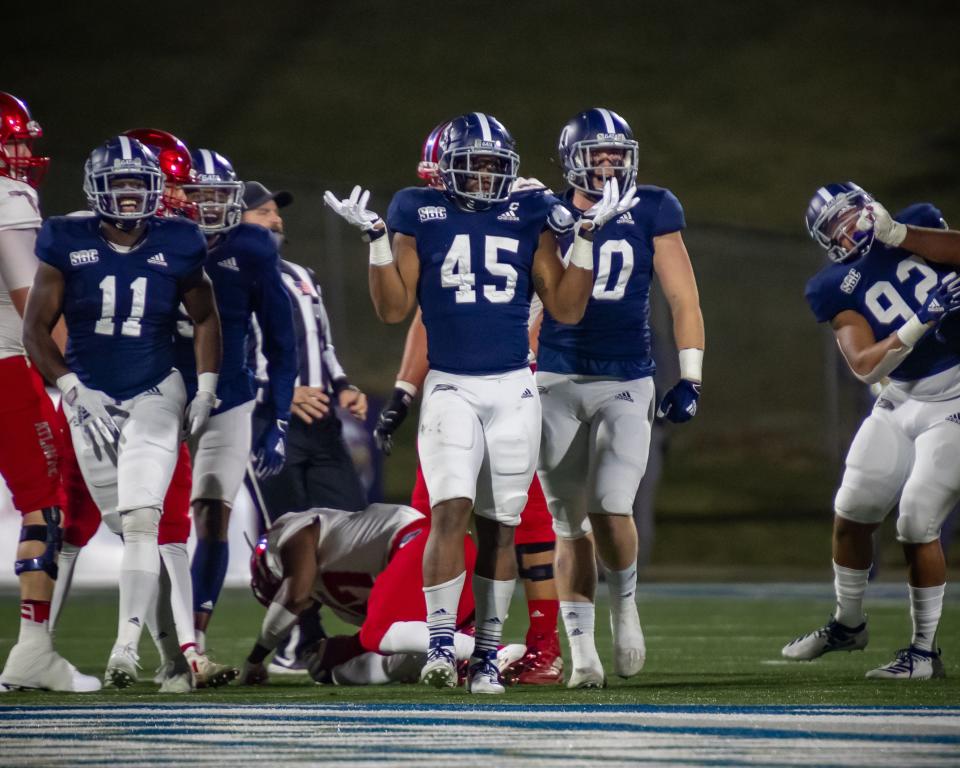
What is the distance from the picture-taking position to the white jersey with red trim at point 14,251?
19.1 ft

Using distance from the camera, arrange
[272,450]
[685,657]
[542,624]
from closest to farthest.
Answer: [542,624] → [272,450] → [685,657]

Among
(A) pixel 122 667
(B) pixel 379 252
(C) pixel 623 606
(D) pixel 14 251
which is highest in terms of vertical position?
(D) pixel 14 251

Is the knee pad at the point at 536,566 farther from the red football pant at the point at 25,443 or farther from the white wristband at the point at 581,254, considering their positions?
the red football pant at the point at 25,443

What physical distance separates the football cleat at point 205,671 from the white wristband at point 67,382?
35.9 inches

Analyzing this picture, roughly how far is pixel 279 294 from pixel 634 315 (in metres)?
1.31

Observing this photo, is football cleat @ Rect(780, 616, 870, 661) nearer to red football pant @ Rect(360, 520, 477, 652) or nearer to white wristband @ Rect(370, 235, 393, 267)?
red football pant @ Rect(360, 520, 477, 652)

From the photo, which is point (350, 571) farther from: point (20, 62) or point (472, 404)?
point (20, 62)

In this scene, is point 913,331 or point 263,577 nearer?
point 913,331

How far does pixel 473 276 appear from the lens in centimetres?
536

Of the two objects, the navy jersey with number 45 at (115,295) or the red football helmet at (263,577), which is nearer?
the navy jersey with number 45 at (115,295)

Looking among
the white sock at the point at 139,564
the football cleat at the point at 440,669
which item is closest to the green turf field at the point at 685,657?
the football cleat at the point at 440,669

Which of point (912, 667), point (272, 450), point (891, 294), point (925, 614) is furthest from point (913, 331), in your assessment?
point (272, 450)

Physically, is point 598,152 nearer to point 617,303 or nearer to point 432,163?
point 617,303

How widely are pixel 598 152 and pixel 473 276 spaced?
0.74m
